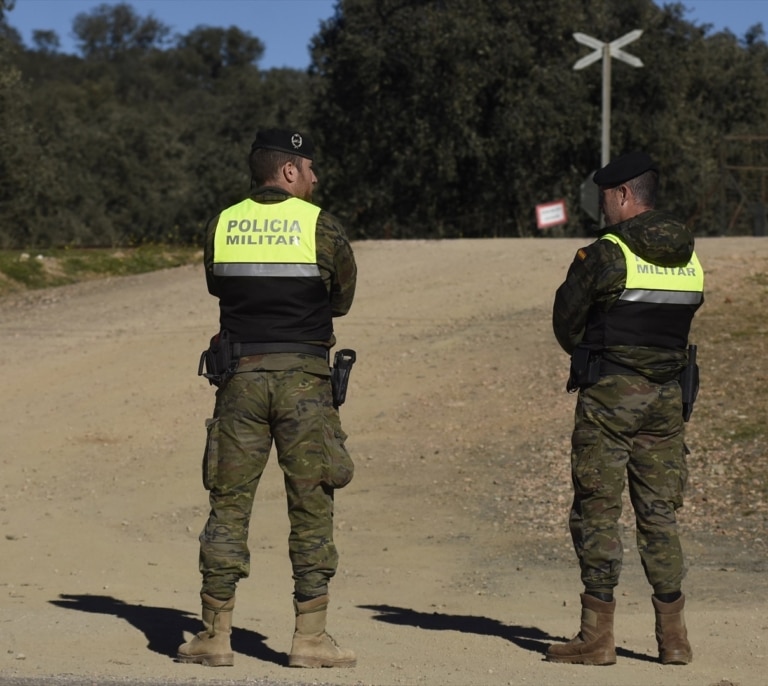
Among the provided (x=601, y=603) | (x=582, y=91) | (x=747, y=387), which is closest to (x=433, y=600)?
(x=601, y=603)

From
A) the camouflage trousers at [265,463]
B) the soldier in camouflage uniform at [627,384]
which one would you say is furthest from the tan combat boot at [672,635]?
the camouflage trousers at [265,463]

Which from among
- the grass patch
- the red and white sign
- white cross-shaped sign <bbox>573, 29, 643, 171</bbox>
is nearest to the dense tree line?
white cross-shaped sign <bbox>573, 29, 643, 171</bbox>

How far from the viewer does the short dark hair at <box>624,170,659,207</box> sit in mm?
5492

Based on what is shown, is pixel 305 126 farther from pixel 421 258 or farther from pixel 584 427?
pixel 584 427

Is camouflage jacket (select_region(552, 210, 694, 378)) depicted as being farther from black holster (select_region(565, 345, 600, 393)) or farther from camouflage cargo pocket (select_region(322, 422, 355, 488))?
camouflage cargo pocket (select_region(322, 422, 355, 488))

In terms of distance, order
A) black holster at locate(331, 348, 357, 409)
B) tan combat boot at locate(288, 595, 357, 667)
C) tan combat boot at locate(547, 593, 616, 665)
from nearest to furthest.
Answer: tan combat boot at locate(288, 595, 357, 667) → black holster at locate(331, 348, 357, 409) → tan combat boot at locate(547, 593, 616, 665)

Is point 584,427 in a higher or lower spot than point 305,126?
lower

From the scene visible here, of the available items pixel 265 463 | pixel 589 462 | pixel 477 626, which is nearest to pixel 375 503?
pixel 477 626

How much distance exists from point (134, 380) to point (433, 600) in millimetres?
6900

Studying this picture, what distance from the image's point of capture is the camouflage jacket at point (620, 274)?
5.44m

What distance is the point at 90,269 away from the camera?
20406 mm

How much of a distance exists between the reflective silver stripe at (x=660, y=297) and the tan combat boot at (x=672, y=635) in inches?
45.7

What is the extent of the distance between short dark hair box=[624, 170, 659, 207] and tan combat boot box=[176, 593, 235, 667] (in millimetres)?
2169

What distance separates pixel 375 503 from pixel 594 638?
16.0 ft
